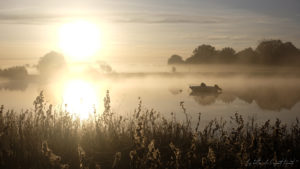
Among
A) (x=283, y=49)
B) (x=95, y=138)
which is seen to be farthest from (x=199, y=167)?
(x=283, y=49)

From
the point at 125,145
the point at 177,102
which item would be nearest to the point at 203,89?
the point at 177,102

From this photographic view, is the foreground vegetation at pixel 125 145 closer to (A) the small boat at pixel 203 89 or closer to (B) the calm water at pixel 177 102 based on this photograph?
(B) the calm water at pixel 177 102

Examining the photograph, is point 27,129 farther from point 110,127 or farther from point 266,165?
point 266,165

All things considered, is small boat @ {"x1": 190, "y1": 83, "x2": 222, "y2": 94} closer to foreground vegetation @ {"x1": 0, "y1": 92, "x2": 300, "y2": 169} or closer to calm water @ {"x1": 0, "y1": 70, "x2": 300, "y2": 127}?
calm water @ {"x1": 0, "y1": 70, "x2": 300, "y2": 127}

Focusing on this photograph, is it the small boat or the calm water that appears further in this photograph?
the small boat

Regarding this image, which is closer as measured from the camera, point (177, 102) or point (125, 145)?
point (125, 145)

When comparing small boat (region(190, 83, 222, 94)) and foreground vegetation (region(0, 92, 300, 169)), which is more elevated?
small boat (region(190, 83, 222, 94))

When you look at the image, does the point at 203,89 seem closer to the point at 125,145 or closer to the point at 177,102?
the point at 177,102

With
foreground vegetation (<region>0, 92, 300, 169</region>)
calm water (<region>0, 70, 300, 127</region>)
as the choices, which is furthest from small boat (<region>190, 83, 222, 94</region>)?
foreground vegetation (<region>0, 92, 300, 169</region>)

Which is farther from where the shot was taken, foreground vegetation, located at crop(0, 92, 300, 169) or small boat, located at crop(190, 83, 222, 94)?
small boat, located at crop(190, 83, 222, 94)

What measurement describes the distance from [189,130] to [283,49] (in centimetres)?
6711

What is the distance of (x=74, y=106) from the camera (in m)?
13.7

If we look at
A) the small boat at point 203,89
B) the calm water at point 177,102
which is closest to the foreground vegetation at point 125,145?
the calm water at point 177,102

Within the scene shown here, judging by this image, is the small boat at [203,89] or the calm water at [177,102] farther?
the small boat at [203,89]
